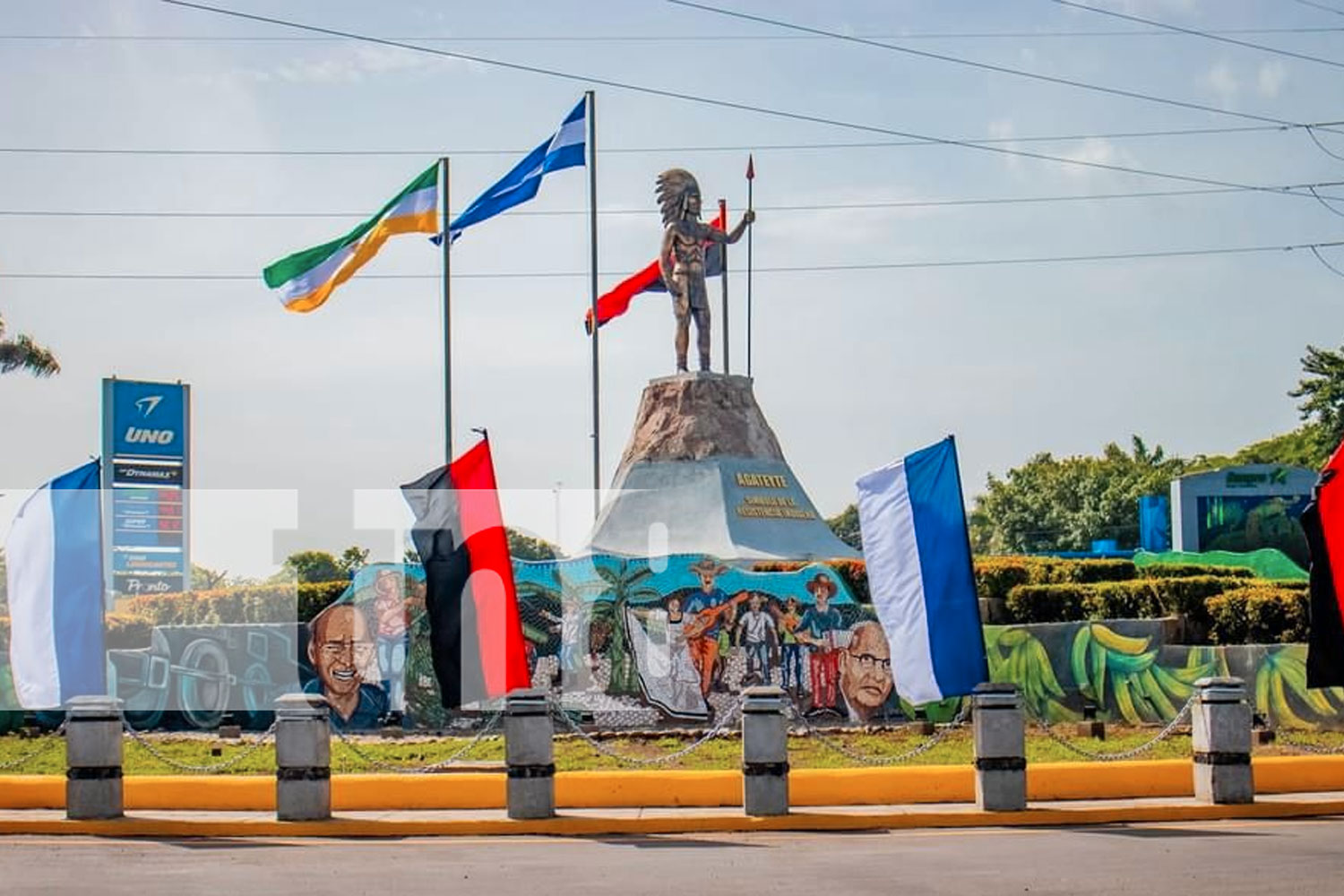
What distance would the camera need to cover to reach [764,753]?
16.8 m

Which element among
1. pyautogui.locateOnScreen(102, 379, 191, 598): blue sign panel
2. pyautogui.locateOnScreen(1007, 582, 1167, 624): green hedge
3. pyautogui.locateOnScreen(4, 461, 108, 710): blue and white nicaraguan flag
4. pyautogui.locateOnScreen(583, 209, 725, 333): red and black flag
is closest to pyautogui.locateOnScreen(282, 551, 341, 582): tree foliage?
pyautogui.locateOnScreen(102, 379, 191, 598): blue sign panel

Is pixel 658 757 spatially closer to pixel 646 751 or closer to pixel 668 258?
pixel 646 751

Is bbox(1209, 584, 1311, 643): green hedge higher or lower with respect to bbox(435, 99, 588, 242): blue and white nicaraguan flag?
lower

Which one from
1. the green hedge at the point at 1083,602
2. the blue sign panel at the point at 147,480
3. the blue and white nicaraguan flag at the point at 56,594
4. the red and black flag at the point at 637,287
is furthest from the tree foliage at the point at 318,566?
the blue and white nicaraguan flag at the point at 56,594

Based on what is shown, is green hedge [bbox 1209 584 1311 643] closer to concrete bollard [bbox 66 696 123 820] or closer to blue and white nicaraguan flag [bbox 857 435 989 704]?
blue and white nicaraguan flag [bbox 857 435 989 704]

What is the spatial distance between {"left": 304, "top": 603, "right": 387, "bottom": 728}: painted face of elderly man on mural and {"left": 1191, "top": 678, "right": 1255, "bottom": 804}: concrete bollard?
16.5 metres

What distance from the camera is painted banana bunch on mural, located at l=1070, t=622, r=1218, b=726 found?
27906mm

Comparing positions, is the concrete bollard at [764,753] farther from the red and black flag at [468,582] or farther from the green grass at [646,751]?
the green grass at [646,751]

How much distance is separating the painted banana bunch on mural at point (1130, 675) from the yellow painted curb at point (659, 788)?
32.1 feet

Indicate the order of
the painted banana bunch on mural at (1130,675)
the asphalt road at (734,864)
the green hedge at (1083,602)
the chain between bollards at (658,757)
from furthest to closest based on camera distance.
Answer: the green hedge at (1083,602)
the painted banana bunch on mural at (1130,675)
the chain between bollards at (658,757)
the asphalt road at (734,864)

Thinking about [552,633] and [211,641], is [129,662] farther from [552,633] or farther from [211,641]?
[552,633]

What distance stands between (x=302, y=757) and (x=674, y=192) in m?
23.0

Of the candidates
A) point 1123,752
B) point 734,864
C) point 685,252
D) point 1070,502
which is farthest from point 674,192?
point 1070,502

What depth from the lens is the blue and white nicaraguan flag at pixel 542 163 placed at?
39.4m
